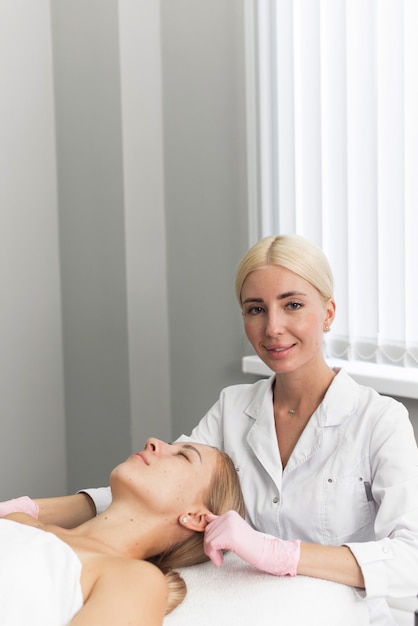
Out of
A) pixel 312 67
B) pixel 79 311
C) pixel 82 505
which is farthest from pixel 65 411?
pixel 312 67

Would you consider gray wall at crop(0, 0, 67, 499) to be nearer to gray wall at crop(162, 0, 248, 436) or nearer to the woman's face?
gray wall at crop(162, 0, 248, 436)

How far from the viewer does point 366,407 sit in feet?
5.83

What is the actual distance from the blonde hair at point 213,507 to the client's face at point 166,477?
0.08ft

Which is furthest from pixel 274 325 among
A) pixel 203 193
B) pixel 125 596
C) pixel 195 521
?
pixel 203 193

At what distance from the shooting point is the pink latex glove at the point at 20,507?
1765mm

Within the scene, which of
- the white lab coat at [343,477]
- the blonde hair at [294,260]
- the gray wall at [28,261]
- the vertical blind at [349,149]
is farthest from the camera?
the gray wall at [28,261]

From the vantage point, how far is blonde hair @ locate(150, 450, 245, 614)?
1688 mm

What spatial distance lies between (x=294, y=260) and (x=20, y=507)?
77 cm

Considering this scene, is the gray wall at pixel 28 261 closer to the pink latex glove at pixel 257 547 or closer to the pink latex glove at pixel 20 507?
the pink latex glove at pixel 20 507

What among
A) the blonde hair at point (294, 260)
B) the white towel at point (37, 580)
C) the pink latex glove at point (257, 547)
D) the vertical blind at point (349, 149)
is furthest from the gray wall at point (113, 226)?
the white towel at point (37, 580)

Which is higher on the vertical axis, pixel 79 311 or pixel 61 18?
pixel 61 18

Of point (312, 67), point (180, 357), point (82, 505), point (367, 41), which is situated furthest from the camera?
point (180, 357)

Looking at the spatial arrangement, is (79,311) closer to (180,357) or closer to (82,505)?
(180,357)

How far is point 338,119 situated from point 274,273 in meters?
0.76
